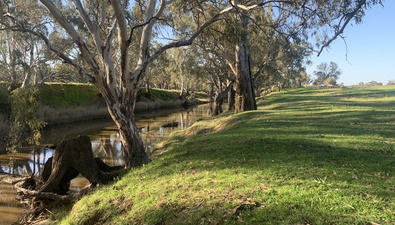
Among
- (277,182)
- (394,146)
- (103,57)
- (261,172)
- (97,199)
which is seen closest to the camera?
(277,182)

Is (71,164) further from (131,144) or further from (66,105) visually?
(66,105)

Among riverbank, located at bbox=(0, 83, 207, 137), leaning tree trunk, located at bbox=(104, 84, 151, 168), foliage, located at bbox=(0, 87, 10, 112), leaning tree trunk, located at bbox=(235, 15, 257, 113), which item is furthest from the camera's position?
riverbank, located at bbox=(0, 83, 207, 137)

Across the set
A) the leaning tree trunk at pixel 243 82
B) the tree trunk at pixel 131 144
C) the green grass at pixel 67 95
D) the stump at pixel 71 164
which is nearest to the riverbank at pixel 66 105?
the green grass at pixel 67 95

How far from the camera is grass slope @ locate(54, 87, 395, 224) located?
3.24 m

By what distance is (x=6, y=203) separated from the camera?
6.92m

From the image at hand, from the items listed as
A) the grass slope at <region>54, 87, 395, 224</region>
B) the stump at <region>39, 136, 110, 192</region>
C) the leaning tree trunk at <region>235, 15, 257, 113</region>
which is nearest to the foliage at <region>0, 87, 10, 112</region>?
the stump at <region>39, 136, 110, 192</region>

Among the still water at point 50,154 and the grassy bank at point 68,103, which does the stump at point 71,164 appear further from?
the grassy bank at point 68,103

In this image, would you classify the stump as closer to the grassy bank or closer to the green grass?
the grassy bank

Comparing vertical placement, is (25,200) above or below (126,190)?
below

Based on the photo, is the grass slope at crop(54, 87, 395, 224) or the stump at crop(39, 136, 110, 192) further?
the stump at crop(39, 136, 110, 192)

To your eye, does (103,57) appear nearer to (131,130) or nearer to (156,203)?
(131,130)

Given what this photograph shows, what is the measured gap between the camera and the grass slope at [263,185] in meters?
3.24

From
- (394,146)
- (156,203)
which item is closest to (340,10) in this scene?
(394,146)

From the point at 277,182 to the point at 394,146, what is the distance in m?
3.63
